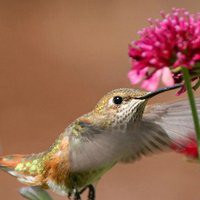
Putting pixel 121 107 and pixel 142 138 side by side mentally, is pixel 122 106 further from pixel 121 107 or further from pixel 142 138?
pixel 142 138

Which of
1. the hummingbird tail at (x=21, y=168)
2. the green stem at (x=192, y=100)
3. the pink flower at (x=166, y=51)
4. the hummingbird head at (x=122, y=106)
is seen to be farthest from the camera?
the hummingbird tail at (x=21, y=168)

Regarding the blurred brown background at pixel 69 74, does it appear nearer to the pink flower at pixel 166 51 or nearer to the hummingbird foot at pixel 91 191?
the hummingbird foot at pixel 91 191

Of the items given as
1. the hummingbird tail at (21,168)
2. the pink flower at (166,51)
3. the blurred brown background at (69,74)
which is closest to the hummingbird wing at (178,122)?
the pink flower at (166,51)

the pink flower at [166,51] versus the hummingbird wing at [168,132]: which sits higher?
the pink flower at [166,51]

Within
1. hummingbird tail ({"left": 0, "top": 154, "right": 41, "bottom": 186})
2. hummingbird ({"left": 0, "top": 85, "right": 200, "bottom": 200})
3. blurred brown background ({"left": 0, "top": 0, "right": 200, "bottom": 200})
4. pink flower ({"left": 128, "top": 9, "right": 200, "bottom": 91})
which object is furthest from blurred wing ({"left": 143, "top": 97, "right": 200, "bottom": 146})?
blurred brown background ({"left": 0, "top": 0, "right": 200, "bottom": 200})

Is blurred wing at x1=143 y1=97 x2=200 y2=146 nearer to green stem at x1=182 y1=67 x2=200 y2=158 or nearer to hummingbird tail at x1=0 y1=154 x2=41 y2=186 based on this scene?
green stem at x1=182 y1=67 x2=200 y2=158

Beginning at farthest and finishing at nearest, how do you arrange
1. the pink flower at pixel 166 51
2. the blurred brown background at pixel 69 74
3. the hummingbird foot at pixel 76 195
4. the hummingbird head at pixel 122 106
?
the blurred brown background at pixel 69 74 → the hummingbird foot at pixel 76 195 → the hummingbird head at pixel 122 106 → the pink flower at pixel 166 51
